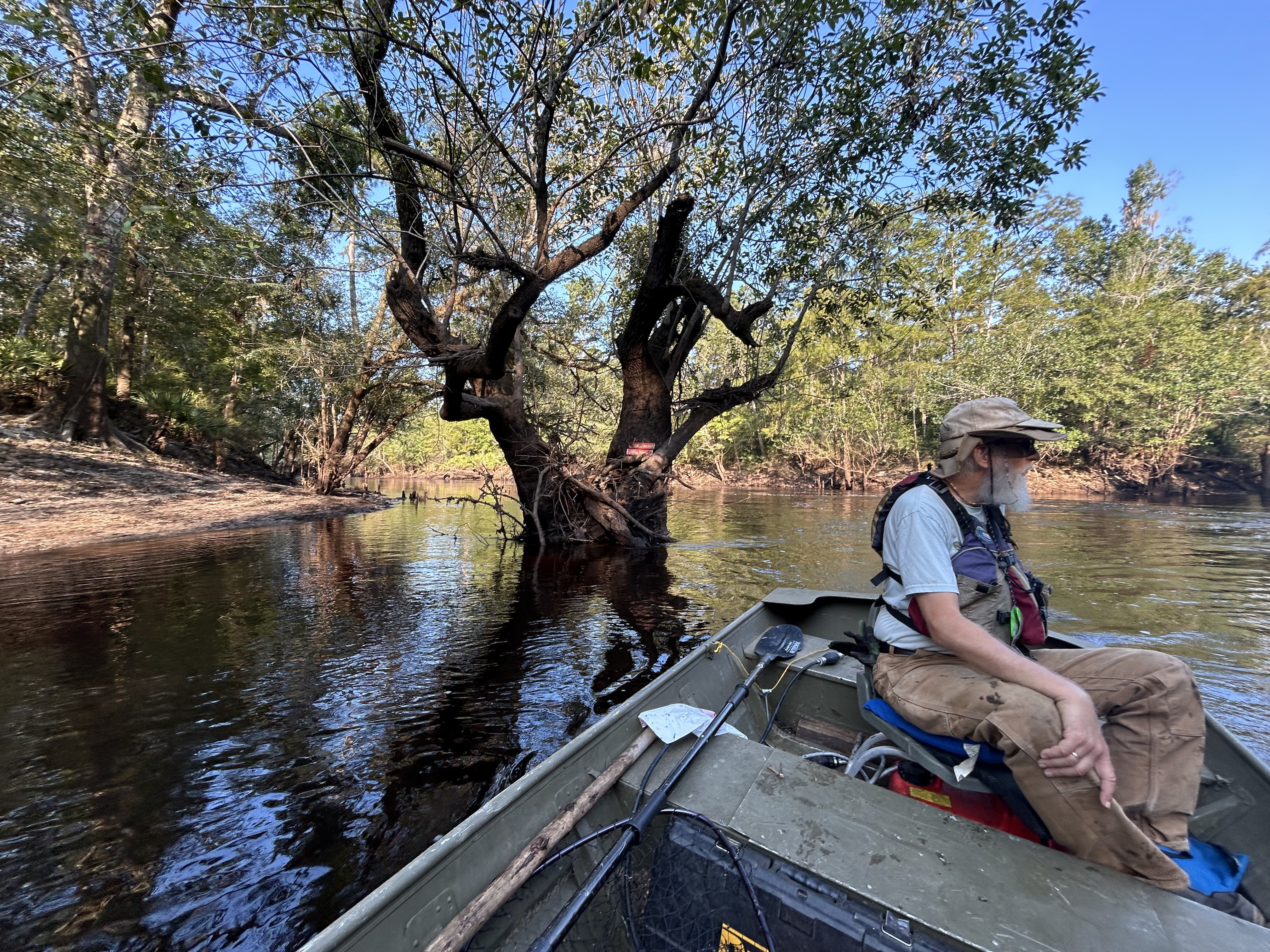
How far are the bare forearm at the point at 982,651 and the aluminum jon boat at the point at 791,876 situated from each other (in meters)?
0.49

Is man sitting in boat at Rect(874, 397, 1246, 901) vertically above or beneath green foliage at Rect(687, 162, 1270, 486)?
beneath

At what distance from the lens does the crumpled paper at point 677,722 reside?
232 cm

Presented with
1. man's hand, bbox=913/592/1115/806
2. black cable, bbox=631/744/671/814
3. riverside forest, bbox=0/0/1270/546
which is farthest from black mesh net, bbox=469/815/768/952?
riverside forest, bbox=0/0/1270/546

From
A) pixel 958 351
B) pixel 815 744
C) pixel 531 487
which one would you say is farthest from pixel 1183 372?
pixel 815 744

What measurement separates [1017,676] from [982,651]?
0.40 ft

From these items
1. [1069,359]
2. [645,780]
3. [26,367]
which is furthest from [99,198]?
[1069,359]

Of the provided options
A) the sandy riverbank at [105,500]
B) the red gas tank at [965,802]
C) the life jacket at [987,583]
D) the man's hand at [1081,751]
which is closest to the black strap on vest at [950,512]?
the life jacket at [987,583]

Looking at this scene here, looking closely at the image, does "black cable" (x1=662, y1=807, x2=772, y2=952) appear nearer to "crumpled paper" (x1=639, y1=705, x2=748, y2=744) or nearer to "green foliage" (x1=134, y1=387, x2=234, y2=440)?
"crumpled paper" (x1=639, y1=705, x2=748, y2=744)

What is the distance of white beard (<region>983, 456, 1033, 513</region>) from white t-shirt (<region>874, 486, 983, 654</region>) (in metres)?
0.10

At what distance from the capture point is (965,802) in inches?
87.5

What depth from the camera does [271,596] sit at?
7445 millimetres

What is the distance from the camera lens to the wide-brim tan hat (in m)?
2.09

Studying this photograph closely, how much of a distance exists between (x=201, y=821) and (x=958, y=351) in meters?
31.4

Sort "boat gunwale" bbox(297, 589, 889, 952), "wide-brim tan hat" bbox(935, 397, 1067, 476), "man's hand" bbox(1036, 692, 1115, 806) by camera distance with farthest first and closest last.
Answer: "wide-brim tan hat" bbox(935, 397, 1067, 476), "man's hand" bbox(1036, 692, 1115, 806), "boat gunwale" bbox(297, 589, 889, 952)
